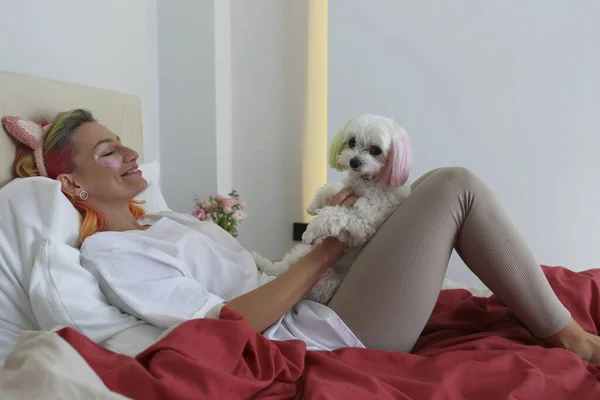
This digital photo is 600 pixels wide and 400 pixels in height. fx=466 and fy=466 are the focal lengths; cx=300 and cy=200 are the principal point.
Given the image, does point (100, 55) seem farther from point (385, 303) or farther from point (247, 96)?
point (385, 303)

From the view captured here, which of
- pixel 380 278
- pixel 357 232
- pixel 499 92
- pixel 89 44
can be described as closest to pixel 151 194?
pixel 89 44

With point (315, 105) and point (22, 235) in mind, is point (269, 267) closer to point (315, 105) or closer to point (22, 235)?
point (22, 235)

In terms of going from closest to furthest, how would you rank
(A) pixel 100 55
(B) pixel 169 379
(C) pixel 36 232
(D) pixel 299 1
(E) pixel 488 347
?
(B) pixel 169 379, (C) pixel 36 232, (E) pixel 488 347, (A) pixel 100 55, (D) pixel 299 1

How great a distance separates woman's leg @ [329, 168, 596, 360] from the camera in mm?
1110

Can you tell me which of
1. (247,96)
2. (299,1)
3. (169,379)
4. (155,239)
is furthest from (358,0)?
(169,379)

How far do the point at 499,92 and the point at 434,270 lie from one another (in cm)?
165

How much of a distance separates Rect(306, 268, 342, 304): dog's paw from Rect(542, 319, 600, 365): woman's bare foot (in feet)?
1.80

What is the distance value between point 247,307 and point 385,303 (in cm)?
33

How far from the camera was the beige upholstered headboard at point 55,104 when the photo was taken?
1161mm

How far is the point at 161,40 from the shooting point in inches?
94.5

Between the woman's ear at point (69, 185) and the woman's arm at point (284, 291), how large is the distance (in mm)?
544

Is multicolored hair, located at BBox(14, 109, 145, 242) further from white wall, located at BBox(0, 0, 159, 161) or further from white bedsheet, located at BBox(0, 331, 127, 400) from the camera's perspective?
white bedsheet, located at BBox(0, 331, 127, 400)

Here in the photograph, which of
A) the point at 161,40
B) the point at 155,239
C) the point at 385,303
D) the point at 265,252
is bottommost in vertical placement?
the point at 265,252

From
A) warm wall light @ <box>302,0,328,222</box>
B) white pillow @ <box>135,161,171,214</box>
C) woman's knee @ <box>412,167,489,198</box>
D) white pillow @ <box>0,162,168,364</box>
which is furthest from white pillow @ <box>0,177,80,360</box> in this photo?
warm wall light @ <box>302,0,328,222</box>
